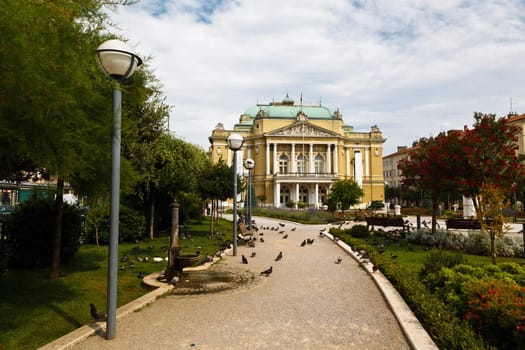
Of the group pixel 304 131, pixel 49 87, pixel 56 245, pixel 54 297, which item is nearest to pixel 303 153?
pixel 304 131

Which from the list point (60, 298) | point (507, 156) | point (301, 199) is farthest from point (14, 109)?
point (301, 199)

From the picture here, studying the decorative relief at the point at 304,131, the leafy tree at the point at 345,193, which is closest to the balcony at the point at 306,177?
the decorative relief at the point at 304,131

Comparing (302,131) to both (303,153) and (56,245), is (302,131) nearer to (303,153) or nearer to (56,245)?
(303,153)

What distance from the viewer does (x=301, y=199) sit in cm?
6525

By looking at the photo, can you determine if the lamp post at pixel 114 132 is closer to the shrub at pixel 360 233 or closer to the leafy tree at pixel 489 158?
the leafy tree at pixel 489 158

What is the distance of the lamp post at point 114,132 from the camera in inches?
175

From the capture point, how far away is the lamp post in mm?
4453

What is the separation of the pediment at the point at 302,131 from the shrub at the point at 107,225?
173ft

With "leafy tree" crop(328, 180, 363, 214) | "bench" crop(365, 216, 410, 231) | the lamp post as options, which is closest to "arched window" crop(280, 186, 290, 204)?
"leafy tree" crop(328, 180, 363, 214)

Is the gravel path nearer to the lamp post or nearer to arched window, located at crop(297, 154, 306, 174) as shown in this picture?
the lamp post

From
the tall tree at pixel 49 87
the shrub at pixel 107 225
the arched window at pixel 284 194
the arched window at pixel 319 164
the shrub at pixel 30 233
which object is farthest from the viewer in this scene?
the arched window at pixel 319 164

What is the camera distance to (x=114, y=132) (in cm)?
458

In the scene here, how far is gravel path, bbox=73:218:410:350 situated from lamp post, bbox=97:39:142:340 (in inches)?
17.5

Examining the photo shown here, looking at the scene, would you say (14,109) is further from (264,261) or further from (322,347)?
(264,261)
